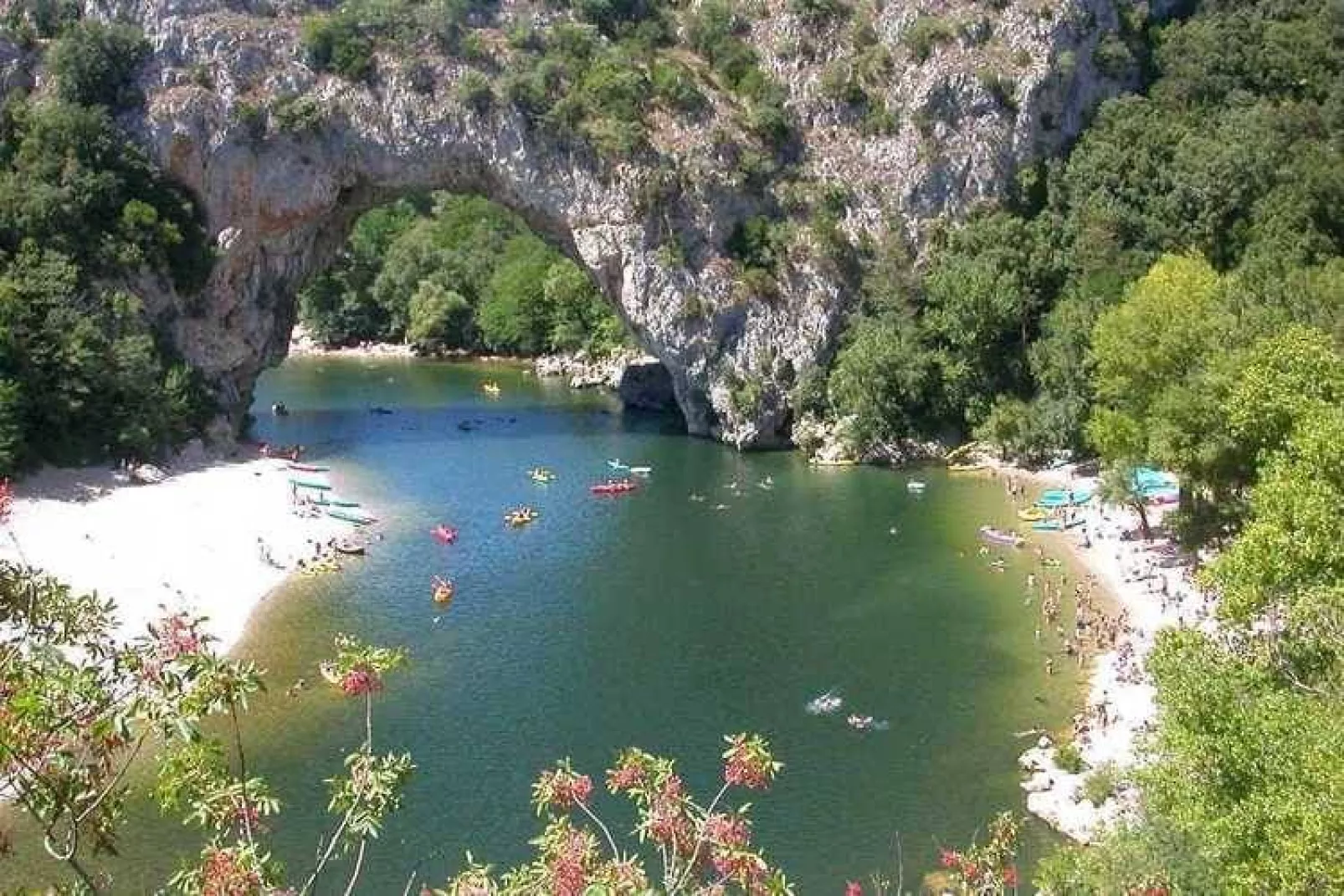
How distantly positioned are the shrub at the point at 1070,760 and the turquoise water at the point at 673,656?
3.78ft

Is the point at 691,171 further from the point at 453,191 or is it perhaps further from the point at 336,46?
the point at 336,46

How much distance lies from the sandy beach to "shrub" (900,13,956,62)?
3980 centimetres

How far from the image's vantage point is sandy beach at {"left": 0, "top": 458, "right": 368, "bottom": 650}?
4119 centimetres

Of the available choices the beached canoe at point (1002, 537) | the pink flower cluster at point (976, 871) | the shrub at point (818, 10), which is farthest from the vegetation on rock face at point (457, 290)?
the pink flower cluster at point (976, 871)

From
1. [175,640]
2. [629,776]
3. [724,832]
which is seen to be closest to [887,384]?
[629,776]

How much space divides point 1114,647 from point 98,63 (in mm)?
52530

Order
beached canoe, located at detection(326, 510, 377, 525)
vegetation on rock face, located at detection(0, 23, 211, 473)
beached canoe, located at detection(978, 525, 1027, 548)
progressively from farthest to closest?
1. vegetation on rock face, located at detection(0, 23, 211, 473)
2. beached canoe, located at detection(326, 510, 377, 525)
3. beached canoe, located at detection(978, 525, 1027, 548)

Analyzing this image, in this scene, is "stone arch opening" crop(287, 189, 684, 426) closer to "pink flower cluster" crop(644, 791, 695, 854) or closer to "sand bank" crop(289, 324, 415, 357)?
"sand bank" crop(289, 324, 415, 357)

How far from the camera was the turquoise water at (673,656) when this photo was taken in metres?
27.4

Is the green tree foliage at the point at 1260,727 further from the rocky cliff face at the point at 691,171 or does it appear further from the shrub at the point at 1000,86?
the shrub at the point at 1000,86

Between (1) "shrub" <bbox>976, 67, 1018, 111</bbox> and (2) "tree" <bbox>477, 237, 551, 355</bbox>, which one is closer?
(1) "shrub" <bbox>976, 67, 1018, 111</bbox>

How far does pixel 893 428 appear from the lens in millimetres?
62750

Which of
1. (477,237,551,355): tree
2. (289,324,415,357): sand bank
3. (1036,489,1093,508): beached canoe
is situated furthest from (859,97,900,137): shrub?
(289,324,415,357): sand bank

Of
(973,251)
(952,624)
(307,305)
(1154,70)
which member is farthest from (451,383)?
(952,624)
